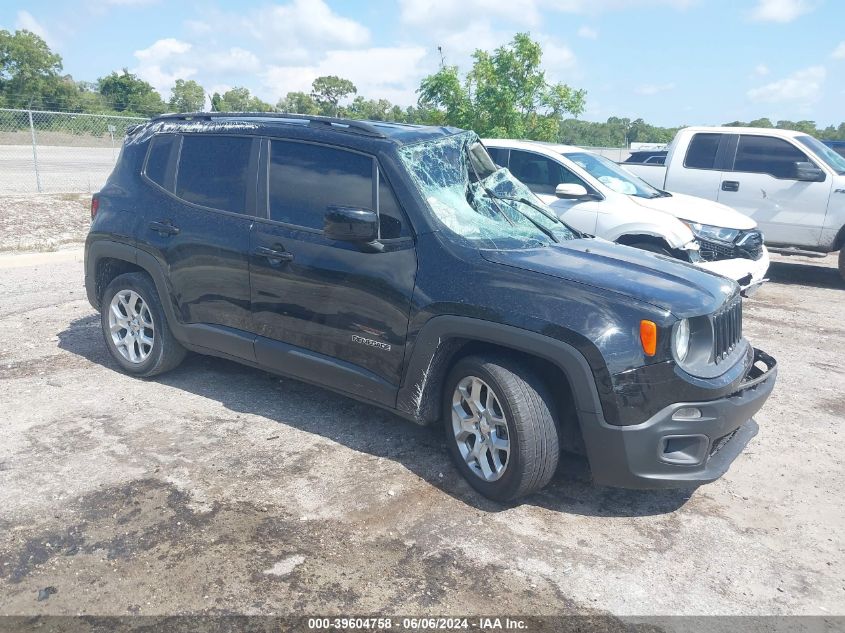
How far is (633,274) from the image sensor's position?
4.00 meters

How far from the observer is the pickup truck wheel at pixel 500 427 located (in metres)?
3.70

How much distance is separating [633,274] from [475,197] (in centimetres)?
114

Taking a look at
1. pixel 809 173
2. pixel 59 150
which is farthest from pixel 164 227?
pixel 59 150

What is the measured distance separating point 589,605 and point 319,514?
1389 millimetres

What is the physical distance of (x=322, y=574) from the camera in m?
3.30

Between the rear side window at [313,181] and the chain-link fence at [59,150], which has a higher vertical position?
the rear side window at [313,181]

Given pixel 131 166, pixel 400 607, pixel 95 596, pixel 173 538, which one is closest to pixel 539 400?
pixel 400 607

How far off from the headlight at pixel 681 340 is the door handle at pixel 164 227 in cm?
335

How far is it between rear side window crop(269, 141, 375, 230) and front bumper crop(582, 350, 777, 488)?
74.5 inches

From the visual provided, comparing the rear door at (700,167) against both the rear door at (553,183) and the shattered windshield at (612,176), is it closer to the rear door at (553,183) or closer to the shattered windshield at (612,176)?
the shattered windshield at (612,176)

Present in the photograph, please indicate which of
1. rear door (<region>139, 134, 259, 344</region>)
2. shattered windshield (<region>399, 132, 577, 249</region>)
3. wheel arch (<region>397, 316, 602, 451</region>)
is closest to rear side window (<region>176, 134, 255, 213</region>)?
rear door (<region>139, 134, 259, 344</region>)

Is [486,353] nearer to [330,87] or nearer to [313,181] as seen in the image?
[313,181]

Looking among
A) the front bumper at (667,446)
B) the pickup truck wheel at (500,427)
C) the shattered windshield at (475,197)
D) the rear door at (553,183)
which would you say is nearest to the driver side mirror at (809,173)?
the rear door at (553,183)

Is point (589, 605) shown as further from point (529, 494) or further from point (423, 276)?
point (423, 276)
